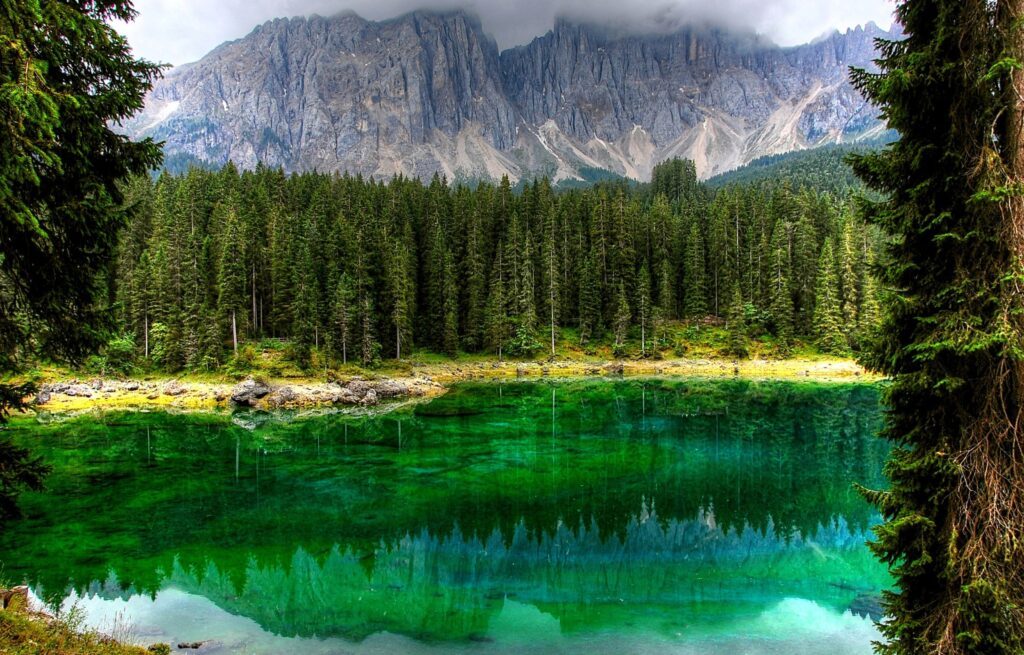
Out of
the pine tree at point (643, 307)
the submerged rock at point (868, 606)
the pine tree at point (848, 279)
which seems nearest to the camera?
the submerged rock at point (868, 606)

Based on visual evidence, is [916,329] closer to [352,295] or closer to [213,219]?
[352,295]

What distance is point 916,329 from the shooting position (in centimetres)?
872

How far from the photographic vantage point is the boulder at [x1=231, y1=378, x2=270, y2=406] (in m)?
49.9

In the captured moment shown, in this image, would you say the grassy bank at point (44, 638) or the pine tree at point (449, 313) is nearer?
the grassy bank at point (44, 638)

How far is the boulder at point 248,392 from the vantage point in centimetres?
4994

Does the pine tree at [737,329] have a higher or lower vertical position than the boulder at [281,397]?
higher

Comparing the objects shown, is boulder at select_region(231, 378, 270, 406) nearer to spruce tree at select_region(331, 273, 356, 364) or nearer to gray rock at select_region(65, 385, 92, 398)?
gray rock at select_region(65, 385, 92, 398)

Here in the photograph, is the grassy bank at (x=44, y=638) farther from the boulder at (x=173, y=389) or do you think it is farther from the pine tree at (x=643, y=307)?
the pine tree at (x=643, y=307)

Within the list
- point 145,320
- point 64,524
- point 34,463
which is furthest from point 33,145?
point 145,320

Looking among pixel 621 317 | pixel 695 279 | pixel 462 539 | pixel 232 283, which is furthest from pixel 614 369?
pixel 462 539

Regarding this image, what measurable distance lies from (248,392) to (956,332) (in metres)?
52.1

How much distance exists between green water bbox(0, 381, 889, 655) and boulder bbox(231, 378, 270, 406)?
1274 centimetres

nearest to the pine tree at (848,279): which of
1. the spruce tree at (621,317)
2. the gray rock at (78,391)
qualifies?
the spruce tree at (621,317)

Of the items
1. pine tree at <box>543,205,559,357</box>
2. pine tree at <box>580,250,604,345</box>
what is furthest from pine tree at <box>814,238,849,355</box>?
pine tree at <box>543,205,559,357</box>
